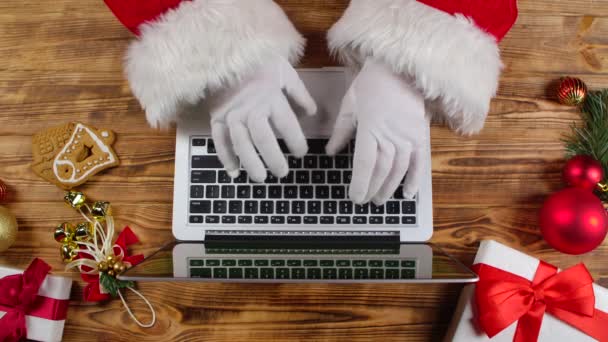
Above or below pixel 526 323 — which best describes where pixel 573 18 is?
above

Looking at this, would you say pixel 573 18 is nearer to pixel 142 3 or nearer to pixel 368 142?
pixel 368 142

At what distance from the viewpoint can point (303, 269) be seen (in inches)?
23.3

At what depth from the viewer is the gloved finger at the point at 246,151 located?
0.62 m

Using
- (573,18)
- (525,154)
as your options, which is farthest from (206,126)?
(573,18)

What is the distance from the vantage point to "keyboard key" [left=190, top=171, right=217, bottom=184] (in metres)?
0.70

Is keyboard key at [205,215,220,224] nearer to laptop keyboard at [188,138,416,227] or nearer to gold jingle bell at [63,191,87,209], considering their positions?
laptop keyboard at [188,138,416,227]

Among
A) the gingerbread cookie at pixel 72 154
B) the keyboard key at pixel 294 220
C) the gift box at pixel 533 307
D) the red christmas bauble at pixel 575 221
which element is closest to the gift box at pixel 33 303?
the gingerbread cookie at pixel 72 154

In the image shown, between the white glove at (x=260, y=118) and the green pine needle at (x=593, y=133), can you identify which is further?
the green pine needle at (x=593, y=133)

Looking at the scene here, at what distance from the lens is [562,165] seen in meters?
0.75

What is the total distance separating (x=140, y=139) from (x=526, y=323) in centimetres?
63

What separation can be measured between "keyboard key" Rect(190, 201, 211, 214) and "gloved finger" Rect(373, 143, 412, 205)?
0.24 metres

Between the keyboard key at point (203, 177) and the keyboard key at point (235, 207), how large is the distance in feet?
0.14

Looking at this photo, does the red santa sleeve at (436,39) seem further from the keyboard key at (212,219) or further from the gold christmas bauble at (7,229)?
the gold christmas bauble at (7,229)

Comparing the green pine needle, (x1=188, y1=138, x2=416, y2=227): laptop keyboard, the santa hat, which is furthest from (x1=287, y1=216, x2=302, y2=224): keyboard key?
the green pine needle
